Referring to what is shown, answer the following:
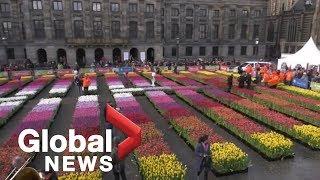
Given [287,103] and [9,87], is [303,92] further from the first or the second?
[9,87]

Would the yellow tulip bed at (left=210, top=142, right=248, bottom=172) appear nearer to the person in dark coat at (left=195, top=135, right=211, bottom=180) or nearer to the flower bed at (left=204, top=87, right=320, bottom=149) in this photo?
the person in dark coat at (left=195, top=135, right=211, bottom=180)

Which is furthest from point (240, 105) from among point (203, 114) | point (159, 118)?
point (159, 118)

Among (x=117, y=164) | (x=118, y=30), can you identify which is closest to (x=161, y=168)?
(x=117, y=164)

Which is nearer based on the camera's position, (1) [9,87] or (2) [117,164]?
(2) [117,164]

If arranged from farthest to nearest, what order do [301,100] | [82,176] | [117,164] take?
[301,100] → [117,164] → [82,176]

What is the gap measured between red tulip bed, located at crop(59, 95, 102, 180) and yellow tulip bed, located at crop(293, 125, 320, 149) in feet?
35.7

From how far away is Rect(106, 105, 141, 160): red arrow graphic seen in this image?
10891mm

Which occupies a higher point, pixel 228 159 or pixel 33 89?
pixel 228 159

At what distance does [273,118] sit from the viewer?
1755 cm

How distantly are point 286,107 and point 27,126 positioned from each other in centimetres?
1778

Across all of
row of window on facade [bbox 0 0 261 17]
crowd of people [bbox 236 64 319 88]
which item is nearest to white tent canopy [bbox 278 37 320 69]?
crowd of people [bbox 236 64 319 88]

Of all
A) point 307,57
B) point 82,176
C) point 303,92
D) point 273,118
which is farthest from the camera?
point 307,57

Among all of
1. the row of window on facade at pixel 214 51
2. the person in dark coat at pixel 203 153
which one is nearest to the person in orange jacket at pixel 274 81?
the person in dark coat at pixel 203 153

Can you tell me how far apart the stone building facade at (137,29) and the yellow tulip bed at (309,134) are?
41.9 meters
